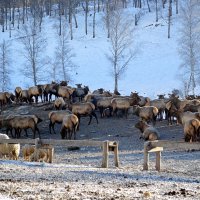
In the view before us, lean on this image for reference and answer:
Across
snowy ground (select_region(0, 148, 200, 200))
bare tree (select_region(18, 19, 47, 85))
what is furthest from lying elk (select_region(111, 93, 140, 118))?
snowy ground (select_region(0, 148, 200, 200))

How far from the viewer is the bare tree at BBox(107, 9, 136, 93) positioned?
5197 centimetres

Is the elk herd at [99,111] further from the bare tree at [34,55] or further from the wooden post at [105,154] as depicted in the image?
the bare tree at [34,55]

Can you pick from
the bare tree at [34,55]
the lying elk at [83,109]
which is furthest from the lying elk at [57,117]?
the bare tree at [34,55]

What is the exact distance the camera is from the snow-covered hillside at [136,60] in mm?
54750

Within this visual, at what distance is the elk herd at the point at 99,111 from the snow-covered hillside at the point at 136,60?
1271 cm

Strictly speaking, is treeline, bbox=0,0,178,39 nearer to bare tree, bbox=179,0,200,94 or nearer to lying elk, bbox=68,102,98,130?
bare tree, bbox=179,0,200,94

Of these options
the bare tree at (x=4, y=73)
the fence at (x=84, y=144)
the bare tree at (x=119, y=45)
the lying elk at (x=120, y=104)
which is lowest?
the fence at (x=84, y=144)

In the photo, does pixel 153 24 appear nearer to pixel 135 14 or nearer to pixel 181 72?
pixel 135 14

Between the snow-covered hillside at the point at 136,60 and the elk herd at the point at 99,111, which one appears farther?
the snow-covered hillside at the point at 136,60

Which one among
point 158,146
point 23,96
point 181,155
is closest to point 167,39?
point 23,96

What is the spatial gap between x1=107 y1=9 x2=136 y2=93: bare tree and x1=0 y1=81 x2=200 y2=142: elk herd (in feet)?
31.1

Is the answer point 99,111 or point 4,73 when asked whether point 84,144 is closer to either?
point 99,111

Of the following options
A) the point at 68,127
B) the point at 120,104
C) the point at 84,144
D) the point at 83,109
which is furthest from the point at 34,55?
the point at 84,144

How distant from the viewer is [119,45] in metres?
54.7
